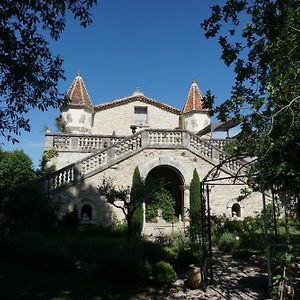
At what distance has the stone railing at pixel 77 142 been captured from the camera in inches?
765

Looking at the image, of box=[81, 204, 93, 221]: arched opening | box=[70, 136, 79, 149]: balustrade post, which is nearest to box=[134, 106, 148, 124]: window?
box=[70, 136, 79, 149]: balustrade post

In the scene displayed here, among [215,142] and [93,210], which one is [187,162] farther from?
[93,210]

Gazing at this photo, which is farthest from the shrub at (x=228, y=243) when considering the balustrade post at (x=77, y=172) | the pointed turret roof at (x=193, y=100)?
the pointed turret roof at (x=193, y=100)

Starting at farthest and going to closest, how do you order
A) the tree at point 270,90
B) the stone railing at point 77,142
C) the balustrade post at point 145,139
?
the stone railing at point 77,142 < the balustrade post at point 145,139 < the tree at point 270,90

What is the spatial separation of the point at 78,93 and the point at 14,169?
7157 mm

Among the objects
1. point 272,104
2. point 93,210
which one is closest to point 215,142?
point 93,210

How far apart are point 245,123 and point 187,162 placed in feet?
41.4

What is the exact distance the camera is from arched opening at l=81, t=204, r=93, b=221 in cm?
1683

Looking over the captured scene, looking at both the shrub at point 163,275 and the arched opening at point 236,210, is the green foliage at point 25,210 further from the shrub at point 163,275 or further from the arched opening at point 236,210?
the arched opening at point 236,210

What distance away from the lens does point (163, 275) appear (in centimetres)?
814

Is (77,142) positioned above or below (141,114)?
below

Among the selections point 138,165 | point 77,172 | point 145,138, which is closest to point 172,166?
point 138,165

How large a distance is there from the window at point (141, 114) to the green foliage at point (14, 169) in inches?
347

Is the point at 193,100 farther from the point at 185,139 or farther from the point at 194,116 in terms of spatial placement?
the point at 185,139
